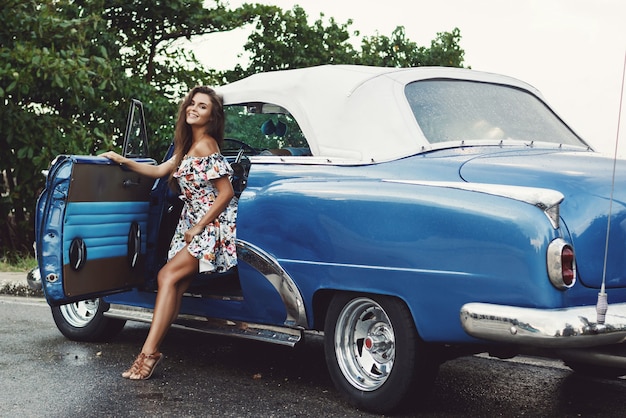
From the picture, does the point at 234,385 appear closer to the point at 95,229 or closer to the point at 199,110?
the point at 95,229

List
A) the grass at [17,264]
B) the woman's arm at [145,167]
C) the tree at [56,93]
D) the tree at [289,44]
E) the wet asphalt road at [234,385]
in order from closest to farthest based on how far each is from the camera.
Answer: the wet asphalt road at [234,385] < the woman's arm at [145,167] < the grass at [17,264] < the tree at [56,93] < the tree at [289,44]

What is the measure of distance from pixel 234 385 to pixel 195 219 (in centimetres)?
103

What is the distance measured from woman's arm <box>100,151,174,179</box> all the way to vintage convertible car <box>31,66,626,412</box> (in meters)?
0.08

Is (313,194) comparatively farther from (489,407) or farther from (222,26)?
(222,26)

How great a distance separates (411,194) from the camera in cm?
456

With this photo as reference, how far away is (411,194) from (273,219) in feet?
3.05

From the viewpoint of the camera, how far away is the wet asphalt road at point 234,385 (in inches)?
194

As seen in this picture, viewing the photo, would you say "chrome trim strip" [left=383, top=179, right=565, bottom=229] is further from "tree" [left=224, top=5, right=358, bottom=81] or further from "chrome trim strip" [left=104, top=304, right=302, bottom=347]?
"tree" [left=224, top=5, right=358, bottom=81]

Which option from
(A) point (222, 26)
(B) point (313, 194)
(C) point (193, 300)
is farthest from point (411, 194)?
(A) point (222, 26)

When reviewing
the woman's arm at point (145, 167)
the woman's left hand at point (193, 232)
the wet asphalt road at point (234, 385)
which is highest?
the woman's arm at point (145, 167)

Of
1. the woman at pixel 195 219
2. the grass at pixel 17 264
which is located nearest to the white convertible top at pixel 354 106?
the woman at pixel 195 219

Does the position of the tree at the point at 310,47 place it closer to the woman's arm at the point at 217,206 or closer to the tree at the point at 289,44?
the tree at the point at 289,44

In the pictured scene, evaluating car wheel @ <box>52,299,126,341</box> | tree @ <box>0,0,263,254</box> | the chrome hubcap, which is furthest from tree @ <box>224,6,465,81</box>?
the chrome hubcap

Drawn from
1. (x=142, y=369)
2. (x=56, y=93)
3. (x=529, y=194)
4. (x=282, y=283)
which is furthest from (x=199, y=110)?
(x=56, y=93)
